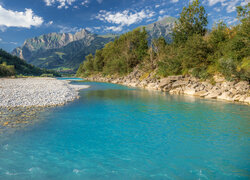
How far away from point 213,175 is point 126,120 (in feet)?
32.1

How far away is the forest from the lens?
32.4 m

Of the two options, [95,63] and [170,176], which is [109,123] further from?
[95,63]

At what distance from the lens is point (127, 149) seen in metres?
10.2

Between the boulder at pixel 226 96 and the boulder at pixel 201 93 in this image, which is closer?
the boulder at pixel 226 96

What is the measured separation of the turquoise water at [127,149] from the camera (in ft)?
25.2

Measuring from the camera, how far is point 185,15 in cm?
5959

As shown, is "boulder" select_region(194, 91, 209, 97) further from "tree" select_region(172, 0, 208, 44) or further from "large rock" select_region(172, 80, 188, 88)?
"tree" select_region(172, 0, 208, 44)

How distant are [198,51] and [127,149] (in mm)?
41228

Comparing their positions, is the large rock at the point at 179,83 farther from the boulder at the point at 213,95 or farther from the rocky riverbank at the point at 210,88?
the boulder at the point at 213,95

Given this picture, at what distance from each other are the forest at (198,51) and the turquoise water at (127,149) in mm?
23249

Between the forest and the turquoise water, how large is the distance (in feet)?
76.3

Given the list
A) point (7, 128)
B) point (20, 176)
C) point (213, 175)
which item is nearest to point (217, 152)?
point (213, 175)

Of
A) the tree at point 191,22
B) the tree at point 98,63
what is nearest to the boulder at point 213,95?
the tree at point 191,22

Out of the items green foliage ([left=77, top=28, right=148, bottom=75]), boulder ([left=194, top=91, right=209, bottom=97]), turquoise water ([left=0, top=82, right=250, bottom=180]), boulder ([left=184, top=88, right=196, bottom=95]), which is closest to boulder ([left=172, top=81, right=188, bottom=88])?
boulder ([left=184, top=88, right=196, bottom=95])
